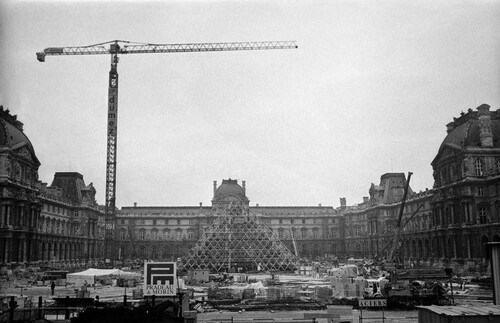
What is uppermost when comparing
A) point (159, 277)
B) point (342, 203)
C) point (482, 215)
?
point (342, 203)

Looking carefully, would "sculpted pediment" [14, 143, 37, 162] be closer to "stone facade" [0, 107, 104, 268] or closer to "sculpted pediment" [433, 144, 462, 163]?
"stone facade" [0, 107, 104, 268]

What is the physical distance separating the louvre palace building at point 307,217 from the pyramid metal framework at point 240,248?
314cm

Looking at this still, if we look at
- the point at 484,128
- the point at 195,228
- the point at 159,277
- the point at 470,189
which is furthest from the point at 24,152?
the point at 195,228

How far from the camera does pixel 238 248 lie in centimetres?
8219

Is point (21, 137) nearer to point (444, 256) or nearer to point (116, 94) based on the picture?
point (116, 94)

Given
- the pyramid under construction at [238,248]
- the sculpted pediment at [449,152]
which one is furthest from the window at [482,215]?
the pyramid under construction at [238,248]

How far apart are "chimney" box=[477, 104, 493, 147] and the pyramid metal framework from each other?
3346cm

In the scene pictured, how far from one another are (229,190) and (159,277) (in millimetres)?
111997

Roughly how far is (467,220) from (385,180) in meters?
42.8

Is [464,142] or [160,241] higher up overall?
[464,142]

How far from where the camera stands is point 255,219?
276 feet

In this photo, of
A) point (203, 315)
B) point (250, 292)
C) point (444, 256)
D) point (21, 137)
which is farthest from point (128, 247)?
point (203, 315)

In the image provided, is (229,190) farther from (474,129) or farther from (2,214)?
(474,129)

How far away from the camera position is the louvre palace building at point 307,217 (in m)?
61.1
